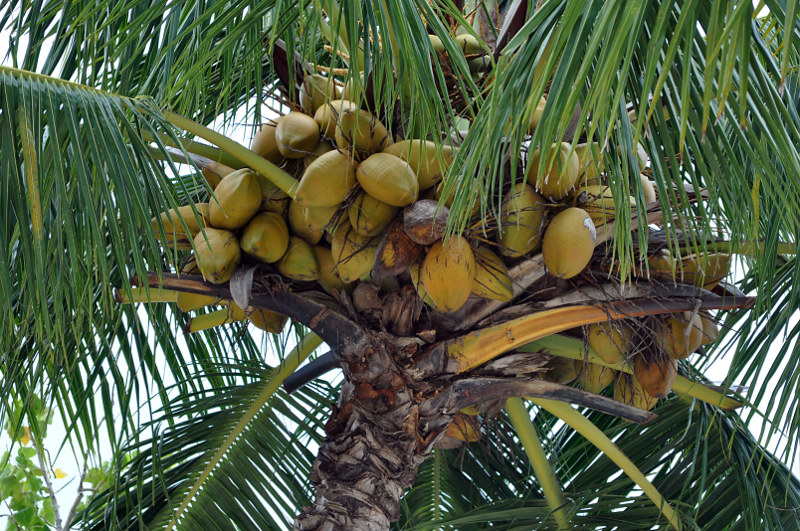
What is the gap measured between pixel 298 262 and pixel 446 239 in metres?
0.58

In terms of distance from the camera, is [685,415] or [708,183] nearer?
[708,183]

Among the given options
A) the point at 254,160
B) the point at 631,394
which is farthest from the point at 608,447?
the point at 254,160

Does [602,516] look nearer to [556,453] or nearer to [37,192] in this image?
[556,453]

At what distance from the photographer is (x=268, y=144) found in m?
1.88

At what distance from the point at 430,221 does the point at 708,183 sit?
1.74 ft

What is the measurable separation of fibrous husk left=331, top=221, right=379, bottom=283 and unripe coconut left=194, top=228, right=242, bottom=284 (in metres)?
→ 0.21

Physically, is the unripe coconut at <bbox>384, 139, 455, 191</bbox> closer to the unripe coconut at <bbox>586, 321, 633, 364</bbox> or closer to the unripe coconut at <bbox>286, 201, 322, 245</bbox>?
the unripe coconut at <bbox>286, 201, 322, 245</bbox>

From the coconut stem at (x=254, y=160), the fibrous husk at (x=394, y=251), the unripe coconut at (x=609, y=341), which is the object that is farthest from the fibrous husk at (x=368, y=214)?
the unripe coconut at (x=609, y=341)

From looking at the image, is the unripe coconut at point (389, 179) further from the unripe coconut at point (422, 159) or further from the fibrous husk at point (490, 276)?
the fibrous husk at point (490, 276)

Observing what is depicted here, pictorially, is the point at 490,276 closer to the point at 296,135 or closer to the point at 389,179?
the point at 389,179

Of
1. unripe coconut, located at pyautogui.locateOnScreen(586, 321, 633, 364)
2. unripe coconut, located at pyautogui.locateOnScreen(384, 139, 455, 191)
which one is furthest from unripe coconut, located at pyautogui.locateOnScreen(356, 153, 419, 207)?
unripe coconut, located at pyautogui.locateOnScreen(586, 321, 633, 364)

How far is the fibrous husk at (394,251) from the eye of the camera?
5.41 ft

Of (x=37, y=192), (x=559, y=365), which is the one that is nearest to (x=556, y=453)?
(x=559, y=365)

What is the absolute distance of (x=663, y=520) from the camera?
217 centimetres
